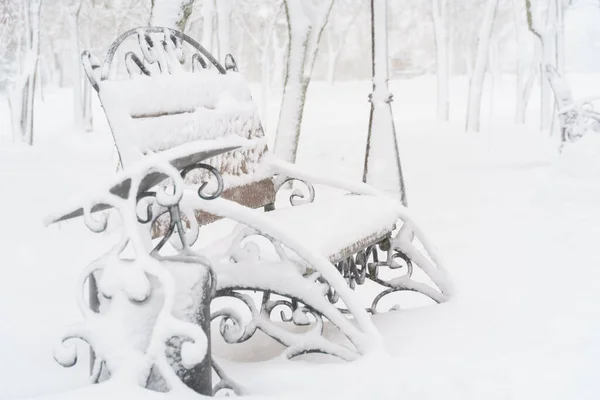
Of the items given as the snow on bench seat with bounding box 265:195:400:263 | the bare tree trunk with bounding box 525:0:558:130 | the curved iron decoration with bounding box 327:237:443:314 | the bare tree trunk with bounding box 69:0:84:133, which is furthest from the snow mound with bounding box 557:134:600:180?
the bare tree trunk with bounding box 69:0:84:133

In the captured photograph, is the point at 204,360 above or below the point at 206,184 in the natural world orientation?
below

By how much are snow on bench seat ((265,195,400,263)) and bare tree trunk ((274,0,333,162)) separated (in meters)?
6.02

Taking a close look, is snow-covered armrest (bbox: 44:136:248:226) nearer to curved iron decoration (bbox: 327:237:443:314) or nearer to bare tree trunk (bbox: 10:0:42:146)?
curved iron decoration (bbox: 327:237:443:314)

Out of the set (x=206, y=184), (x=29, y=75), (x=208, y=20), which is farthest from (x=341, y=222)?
(x=29, y=75)

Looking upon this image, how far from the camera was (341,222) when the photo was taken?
3.29 metres

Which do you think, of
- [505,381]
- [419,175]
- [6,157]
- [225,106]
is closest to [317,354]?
[505,381]

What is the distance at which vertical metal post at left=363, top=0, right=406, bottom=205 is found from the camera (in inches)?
291

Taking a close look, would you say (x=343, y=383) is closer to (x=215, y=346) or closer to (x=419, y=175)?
(x=215, y=346)

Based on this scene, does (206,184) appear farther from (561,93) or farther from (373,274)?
(561,93)

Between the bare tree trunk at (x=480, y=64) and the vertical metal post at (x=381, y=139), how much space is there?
421 inches

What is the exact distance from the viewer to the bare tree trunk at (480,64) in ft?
57.4

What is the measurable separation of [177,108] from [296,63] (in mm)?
6877

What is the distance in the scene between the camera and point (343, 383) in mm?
2547

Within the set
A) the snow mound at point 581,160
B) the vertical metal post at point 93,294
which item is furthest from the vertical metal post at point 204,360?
the snow mound at point 581,160
